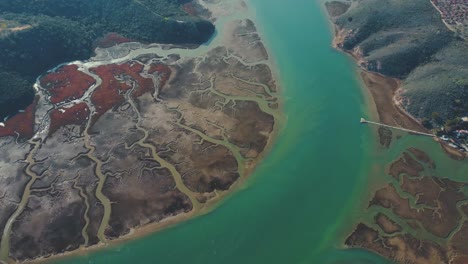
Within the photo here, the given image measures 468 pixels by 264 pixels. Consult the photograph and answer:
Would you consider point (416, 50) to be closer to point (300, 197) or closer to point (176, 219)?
point (300, 197)

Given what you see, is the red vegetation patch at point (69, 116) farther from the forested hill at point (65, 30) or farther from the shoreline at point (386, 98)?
the shoreline at point (386, 98)

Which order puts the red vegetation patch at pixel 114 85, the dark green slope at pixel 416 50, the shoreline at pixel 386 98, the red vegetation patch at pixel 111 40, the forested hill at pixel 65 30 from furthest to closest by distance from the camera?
the red vegetation patch at pixel 111 40
the forested hill at pixel 65 30
the red vegetation patch at pixel 114 85
the dark green slope at pixel 416 50
the shoreline at pixel 386 98

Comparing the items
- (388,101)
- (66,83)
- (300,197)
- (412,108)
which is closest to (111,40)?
(66,83)

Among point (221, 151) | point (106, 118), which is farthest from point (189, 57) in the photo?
point (221, 151)

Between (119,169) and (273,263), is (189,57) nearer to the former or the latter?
(119,169)

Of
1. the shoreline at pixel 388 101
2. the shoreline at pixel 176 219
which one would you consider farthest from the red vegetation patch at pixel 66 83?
the shoreline at pixel 388 101

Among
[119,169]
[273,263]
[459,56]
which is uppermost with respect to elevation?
[459,56]
